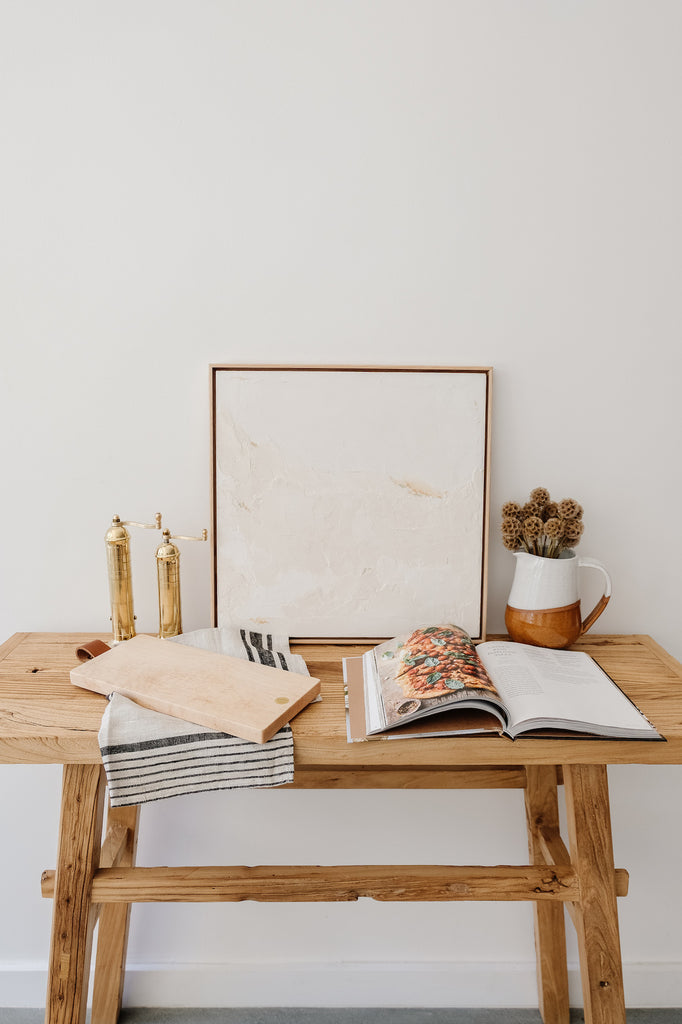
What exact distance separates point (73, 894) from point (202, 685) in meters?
0.33

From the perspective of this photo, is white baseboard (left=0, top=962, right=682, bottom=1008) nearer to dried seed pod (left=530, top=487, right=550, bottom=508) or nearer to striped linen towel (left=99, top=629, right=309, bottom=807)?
striped linen towel (left=99, top=629, right=309, bottom=807)

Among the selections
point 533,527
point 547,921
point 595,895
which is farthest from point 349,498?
point 547,921

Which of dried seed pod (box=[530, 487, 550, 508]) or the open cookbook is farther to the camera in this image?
dried seed pod (box=[530, 487, 550, 508])

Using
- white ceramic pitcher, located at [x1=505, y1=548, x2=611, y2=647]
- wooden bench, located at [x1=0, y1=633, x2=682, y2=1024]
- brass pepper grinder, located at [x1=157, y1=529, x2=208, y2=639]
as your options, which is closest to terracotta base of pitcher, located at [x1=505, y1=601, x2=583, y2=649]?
white ceramic pitcher, located at [x1=505, y1=548, x2=611, y2=647]

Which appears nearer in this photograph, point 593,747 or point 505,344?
point 593,747

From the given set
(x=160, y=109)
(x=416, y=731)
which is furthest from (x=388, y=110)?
(x=416, y=731)

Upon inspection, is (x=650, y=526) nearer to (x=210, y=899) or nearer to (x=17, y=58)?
(x=210, y=899)

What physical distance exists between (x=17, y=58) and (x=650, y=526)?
1.34m

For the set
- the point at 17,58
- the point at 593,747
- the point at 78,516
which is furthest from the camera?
the point at 78,516

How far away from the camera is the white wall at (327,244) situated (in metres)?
1.14

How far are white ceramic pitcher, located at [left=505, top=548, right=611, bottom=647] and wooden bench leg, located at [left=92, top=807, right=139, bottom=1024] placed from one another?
770 mm

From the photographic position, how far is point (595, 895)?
957mm

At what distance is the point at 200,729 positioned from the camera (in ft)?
2.94

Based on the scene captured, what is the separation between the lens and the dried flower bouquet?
112cm
